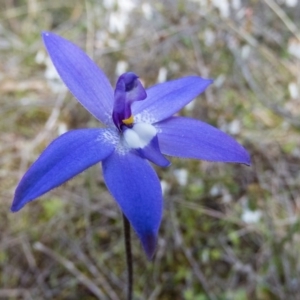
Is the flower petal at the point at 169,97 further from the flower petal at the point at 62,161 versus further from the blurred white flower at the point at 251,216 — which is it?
the blurred white flower at the point at 251,216

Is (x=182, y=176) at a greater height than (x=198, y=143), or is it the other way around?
(x=198, y=143)

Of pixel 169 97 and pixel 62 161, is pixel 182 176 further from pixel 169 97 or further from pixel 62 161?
pixel 62 161

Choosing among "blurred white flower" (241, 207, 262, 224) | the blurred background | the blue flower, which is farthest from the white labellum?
"blurred white flower" (241, 207, 262, 224)

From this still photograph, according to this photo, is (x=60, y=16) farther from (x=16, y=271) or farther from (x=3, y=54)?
(x=16, y=271)

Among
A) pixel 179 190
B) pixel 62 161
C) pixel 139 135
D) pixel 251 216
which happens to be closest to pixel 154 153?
pixel 139 135

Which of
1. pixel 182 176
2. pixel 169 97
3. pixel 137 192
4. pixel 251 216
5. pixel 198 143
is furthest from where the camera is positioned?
pixel 182 176

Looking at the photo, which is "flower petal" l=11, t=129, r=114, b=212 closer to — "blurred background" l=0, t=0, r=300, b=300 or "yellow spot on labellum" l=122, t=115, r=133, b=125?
"yellow spot on labellum" l=122, t=115, r=133, b=125

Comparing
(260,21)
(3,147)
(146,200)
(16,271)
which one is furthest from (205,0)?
(146,200)

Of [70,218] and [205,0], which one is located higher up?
[205,0]
